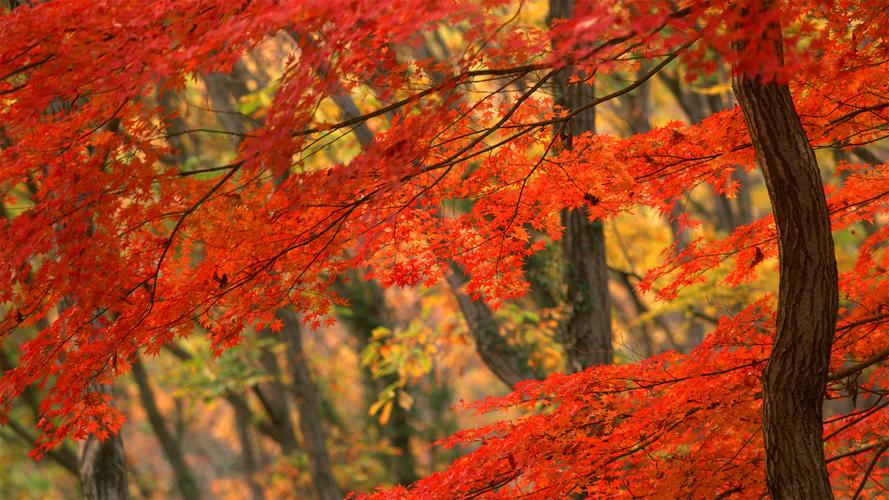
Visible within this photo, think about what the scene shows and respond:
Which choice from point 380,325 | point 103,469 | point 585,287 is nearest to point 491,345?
point 585,287

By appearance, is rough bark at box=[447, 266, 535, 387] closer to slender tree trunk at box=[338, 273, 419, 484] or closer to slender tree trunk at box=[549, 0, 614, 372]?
slender tree trunk at box=[549, 0, 614, 372]

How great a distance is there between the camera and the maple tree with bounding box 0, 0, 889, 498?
3.17 metres

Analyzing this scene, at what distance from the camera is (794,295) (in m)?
3.88

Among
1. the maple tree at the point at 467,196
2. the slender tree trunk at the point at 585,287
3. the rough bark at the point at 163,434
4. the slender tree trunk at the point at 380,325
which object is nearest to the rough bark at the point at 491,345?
the slender tree trunk at the point at 585,287

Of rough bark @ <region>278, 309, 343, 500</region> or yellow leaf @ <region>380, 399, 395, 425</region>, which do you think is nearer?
yellow leaf @ <region>380, 399, 395, 425</region>

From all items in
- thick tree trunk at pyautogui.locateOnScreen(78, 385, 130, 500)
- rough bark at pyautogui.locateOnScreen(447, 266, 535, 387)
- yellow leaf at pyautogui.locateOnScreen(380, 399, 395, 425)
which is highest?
thick tree trunk at pyautogui.locateOnScreen(78, 385, 130, 500)

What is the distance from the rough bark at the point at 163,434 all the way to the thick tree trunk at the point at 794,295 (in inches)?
391

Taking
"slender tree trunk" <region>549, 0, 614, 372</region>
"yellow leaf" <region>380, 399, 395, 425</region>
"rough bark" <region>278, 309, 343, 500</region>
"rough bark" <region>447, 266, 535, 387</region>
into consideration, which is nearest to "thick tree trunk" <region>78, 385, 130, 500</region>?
"rough bark" <region>447, 266, 535, 387</region>

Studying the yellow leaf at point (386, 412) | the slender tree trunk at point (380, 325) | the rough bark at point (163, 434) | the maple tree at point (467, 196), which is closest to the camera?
the maple tree at point (467, 196)

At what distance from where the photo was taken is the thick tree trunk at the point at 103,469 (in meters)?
6.29

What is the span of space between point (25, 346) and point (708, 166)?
3527 millimetres

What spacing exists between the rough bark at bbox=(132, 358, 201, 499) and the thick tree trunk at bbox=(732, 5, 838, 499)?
9924 mm

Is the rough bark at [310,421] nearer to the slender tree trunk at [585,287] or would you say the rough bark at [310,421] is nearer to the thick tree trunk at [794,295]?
the slender tree trunk at [585,287]

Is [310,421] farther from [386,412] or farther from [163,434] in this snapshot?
[163,434]
